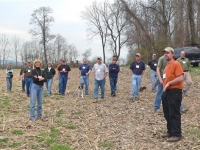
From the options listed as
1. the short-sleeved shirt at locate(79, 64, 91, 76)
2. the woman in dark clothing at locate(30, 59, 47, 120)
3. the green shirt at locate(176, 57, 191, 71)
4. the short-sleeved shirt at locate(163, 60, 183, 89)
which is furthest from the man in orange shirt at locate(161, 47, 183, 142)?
the short-sleeved shirt at locate(79, 64, 91, 76)

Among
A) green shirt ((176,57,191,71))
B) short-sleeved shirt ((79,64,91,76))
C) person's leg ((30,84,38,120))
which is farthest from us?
short-sleeved shirt ((79,64,91,76))

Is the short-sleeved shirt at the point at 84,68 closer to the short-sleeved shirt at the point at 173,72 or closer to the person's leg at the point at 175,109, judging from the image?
the short-sleeved shirt at the point at 173,72

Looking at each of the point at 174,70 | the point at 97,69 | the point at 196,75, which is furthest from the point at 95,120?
the point at 196,75

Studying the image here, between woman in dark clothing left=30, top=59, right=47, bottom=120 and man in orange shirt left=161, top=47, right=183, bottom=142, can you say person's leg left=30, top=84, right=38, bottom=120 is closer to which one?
woman in dark clothing left=30, top=59, right=47, bottom=120

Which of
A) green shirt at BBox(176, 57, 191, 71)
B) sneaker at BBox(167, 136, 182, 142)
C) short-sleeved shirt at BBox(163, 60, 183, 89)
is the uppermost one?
green shirt at BBox(176, 57, 191, 71)

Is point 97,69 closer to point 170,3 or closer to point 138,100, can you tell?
point 138,100

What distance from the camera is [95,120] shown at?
903cm

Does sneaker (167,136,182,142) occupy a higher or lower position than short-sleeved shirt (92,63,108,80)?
lower

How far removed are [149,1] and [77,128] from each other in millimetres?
31394

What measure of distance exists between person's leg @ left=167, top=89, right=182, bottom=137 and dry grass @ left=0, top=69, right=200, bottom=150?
0.92 ft

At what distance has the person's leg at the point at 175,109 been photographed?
662cm

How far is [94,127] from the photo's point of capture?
8.18 metres

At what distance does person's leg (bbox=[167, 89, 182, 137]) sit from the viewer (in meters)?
6.62

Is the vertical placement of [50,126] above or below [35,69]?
below
